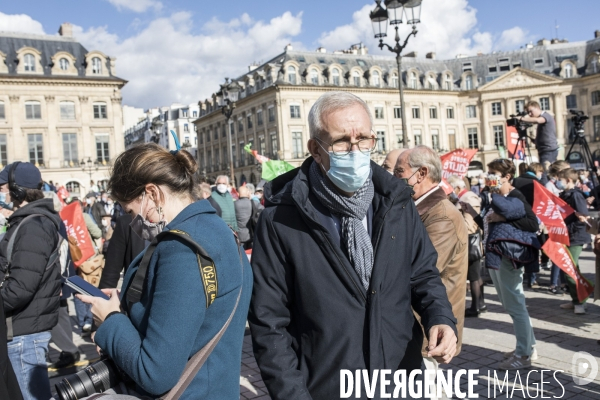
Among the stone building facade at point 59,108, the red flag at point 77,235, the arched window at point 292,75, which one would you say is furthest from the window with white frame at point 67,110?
the red flag at point 77,235

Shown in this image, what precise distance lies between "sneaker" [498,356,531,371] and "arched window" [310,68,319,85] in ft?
180

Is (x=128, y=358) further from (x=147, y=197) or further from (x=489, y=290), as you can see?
(x=489, y=290)

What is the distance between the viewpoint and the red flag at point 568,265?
7.42 meters

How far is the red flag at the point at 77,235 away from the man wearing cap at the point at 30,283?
3.79 m

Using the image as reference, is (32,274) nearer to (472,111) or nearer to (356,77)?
(356,77)

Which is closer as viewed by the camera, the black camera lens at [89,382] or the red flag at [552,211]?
the black camera lens at [89,382]

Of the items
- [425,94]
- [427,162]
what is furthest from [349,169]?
[425,94]

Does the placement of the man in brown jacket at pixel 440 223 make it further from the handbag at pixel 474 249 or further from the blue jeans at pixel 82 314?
the blue jeans at pixel 82 314

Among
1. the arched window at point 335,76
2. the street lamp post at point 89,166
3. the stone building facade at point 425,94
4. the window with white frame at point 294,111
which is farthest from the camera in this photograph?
the arched window at point 335,76

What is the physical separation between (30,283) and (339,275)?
232 cm

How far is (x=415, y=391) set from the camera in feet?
8.36

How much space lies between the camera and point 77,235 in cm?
780

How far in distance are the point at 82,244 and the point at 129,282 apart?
6.13 meters

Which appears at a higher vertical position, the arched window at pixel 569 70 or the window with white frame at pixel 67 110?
the arched window at pixel 569 70
